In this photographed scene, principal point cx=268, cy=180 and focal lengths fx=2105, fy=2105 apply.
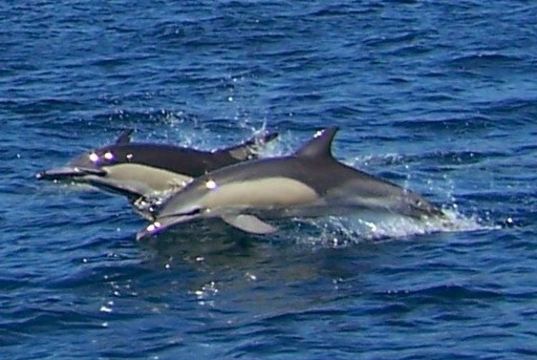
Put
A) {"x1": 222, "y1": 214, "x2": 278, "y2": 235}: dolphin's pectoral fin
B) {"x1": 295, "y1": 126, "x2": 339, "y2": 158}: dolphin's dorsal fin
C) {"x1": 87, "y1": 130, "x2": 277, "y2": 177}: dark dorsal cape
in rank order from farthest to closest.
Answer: {"x1": 87, "y1": 130, "x2": 277, "y2": 177}: dark dorsal cape → {"x1": 295, "y1": 126, "x2": 339, "y2": 158}: dolphin's dorsal fin → {"x1": 222, "y1": 214, "x2": 278, "y2": 235}: dolphin's pectoral fin

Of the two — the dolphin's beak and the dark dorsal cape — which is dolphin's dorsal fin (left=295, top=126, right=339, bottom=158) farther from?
the dolphin's beak

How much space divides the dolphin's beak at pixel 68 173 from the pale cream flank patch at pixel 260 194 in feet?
6.58

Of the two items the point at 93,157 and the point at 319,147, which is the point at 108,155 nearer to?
the point at 93,157

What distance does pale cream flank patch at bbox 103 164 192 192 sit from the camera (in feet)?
73.8

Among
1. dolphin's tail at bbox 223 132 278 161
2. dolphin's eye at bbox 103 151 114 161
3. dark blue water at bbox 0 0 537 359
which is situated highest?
dolphin's tail at bbox 223 132 278 161

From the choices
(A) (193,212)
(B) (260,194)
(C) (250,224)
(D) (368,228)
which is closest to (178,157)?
(A) (193,212)

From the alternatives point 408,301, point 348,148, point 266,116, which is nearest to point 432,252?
point 408,301

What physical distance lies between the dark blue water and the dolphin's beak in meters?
0.46

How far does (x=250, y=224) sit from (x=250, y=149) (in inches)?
75.3

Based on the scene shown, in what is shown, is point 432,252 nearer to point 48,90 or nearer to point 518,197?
point 518,197

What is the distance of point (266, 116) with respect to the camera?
28531mm

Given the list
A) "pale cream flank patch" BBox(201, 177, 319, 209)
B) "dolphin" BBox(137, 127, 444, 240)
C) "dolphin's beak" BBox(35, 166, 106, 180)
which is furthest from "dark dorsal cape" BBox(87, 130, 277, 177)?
"pale cream flank patch" BBox(201, 177, 319, 209)

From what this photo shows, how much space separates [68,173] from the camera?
75.2ft

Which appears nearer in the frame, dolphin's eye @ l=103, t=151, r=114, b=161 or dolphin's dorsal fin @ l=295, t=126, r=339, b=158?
dolphin's dorsal fin @ l=295, t=126, r=339, b=158
